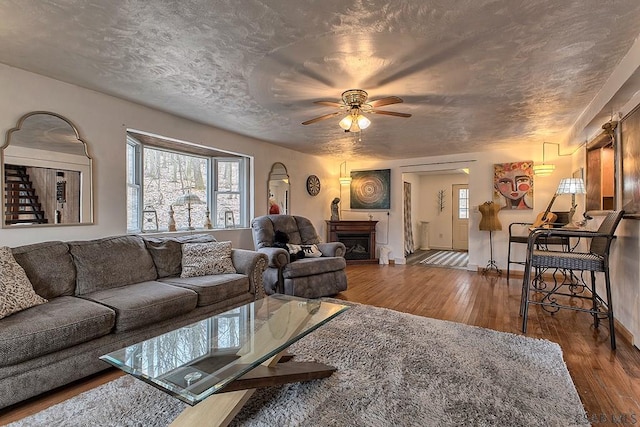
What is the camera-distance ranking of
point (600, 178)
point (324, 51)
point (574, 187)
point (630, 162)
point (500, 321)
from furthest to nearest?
point (574, 187) → point (600, 178) → point (500, 321) → point (630, 162) → point (324, 51)

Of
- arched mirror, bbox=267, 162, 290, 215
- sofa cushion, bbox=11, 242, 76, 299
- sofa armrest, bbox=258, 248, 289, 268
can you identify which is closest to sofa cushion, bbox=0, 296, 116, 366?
sofa cushion, bbox=11, 242, 76, 299

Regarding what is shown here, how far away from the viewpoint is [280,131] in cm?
436

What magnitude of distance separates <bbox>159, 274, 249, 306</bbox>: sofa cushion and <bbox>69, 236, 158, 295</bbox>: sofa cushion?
0.80 ft

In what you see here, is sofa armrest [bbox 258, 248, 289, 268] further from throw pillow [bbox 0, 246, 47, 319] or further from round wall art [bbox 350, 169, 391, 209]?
round wall art [bbox 350, 169, 391, 209]

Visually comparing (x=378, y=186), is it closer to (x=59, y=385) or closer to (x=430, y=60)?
(x=430, y=60)

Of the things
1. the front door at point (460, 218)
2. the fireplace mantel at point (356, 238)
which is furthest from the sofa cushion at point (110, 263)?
the front door at point (460, 218)

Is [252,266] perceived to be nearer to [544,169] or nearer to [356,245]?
[356,245]

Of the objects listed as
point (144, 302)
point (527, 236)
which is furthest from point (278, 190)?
point (527, 236)

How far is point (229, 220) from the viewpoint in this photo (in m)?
4.75

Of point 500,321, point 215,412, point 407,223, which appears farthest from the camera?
point 407,223

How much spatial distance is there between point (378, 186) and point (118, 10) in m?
5.60

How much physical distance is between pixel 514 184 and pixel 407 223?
2729 millimetres

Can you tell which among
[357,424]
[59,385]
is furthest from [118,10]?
[357,424]

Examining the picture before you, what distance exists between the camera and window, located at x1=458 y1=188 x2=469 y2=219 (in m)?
8.54
